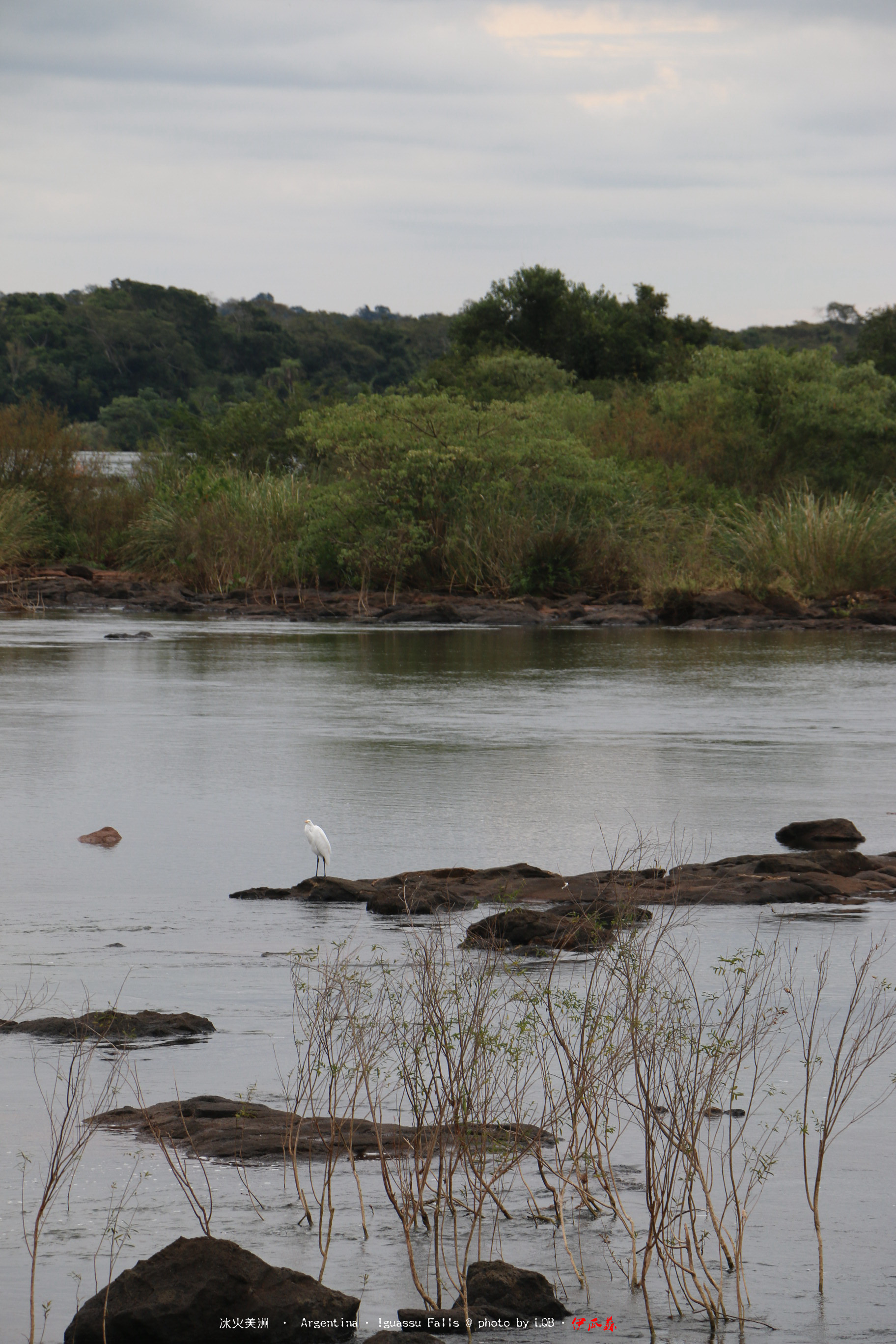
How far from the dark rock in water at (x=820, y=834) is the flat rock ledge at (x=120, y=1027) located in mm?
5050

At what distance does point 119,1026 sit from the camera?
263 inches

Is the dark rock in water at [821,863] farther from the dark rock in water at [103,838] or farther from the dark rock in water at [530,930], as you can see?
the dark rock in water at [103,838]

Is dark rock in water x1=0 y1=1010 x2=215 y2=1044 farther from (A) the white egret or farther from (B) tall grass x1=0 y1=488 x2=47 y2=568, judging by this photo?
(B) tall grass x1=0 y1=488 x2=47 y2=568

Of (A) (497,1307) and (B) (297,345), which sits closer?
(A) (497,1307)

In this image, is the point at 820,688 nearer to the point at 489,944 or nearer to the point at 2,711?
the point at 2,711

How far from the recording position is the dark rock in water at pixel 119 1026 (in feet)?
21.6

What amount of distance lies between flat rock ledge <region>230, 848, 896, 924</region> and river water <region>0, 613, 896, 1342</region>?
0.22 meters

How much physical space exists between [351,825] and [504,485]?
26427mm

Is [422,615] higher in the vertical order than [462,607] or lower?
lower

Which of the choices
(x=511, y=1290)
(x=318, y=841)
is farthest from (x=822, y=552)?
(x=511, y=1290)

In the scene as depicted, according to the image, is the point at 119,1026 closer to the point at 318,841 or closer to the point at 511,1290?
the point at 511,1290

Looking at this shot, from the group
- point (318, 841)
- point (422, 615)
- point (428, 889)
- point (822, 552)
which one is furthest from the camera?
point (822, 552)

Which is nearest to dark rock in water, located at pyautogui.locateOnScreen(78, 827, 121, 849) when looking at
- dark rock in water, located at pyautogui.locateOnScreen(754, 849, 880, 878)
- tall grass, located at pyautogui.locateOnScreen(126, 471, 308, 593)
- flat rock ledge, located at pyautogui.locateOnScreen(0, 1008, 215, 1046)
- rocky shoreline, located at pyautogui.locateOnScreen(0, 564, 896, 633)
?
dark rock in water, located at pyautogui.locateOnScreen(754, 849, 880, 878)

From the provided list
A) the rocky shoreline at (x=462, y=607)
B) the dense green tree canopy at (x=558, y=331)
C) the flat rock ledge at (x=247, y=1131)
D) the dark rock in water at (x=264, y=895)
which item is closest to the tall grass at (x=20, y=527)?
the rocky shoreline at (x=462, y=607)
